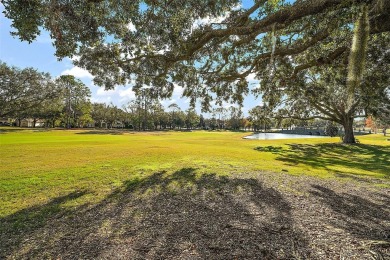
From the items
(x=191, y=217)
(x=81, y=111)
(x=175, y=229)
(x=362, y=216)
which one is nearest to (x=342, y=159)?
(x=362, y=216)

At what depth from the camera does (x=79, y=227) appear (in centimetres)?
507

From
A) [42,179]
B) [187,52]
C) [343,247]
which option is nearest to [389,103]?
[187,52]

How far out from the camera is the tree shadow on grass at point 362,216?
4.15 meters

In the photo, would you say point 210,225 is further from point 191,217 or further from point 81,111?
point 81,111

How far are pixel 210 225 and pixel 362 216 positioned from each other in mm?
3755

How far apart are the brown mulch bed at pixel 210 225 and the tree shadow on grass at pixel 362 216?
0.02 metres

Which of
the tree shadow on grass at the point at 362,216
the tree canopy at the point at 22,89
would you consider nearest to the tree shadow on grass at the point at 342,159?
the tree shadow on grass at the point at 362,216

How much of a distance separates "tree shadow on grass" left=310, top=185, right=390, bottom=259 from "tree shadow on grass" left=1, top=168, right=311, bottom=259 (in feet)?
3.61

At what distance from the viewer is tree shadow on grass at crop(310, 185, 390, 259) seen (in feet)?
13.6

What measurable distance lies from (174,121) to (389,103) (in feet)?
342

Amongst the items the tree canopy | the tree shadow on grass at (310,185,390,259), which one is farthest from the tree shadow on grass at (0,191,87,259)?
the tree canopy

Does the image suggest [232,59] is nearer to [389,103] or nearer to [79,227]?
[79,227]

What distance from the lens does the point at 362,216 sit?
5500 mm

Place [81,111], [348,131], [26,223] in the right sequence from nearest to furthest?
[26,223] < [348,131] < [81,111]
